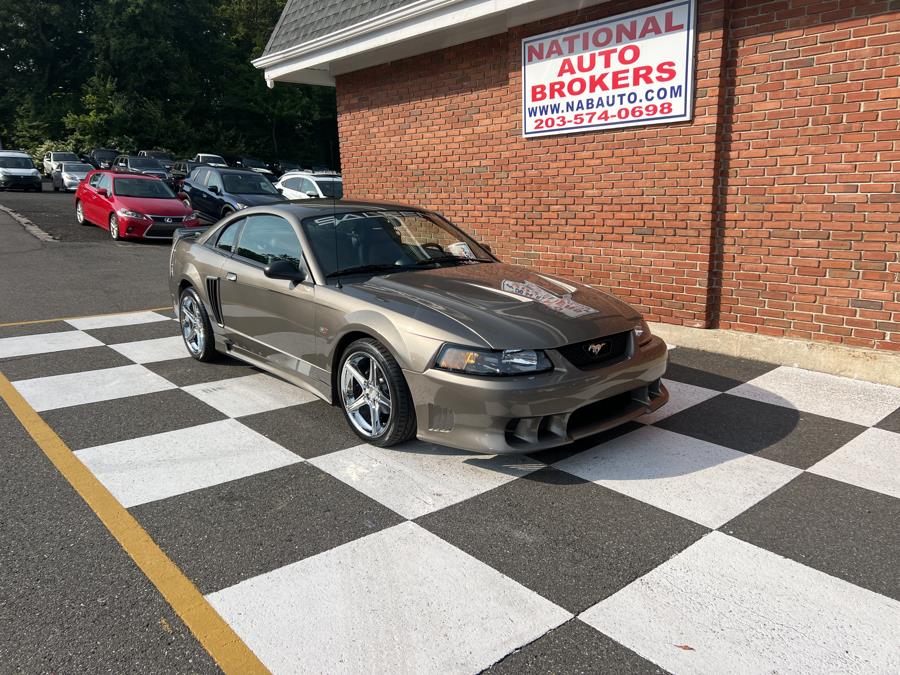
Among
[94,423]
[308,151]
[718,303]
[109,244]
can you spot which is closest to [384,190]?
[718,303]

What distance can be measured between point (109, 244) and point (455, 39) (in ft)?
31.5

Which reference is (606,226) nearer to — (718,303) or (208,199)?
(718,303)

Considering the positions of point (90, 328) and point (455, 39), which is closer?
point (90, 328)

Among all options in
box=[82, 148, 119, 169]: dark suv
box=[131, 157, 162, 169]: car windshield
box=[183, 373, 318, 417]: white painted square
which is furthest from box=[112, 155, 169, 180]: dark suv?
box=[183, 373, 318, 417]: white painted square

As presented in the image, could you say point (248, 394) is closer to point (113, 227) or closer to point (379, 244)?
point (379, 244)

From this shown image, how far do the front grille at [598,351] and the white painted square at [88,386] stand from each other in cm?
304

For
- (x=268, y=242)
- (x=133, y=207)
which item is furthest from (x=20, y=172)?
(x=268, y=242)

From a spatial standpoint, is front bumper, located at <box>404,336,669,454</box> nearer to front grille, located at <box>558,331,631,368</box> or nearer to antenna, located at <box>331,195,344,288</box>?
front grille, located at <box>558,331,631,368</box>

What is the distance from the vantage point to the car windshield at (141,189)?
1603cm

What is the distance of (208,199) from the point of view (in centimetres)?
1709

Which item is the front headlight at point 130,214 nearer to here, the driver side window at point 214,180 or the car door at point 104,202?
the car door at point 104,202

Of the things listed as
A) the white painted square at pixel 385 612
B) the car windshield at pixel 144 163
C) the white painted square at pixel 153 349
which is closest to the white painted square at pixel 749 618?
the white painted square at pixel 385 612

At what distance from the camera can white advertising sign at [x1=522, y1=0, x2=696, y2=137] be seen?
21.0 feet

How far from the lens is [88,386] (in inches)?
216
